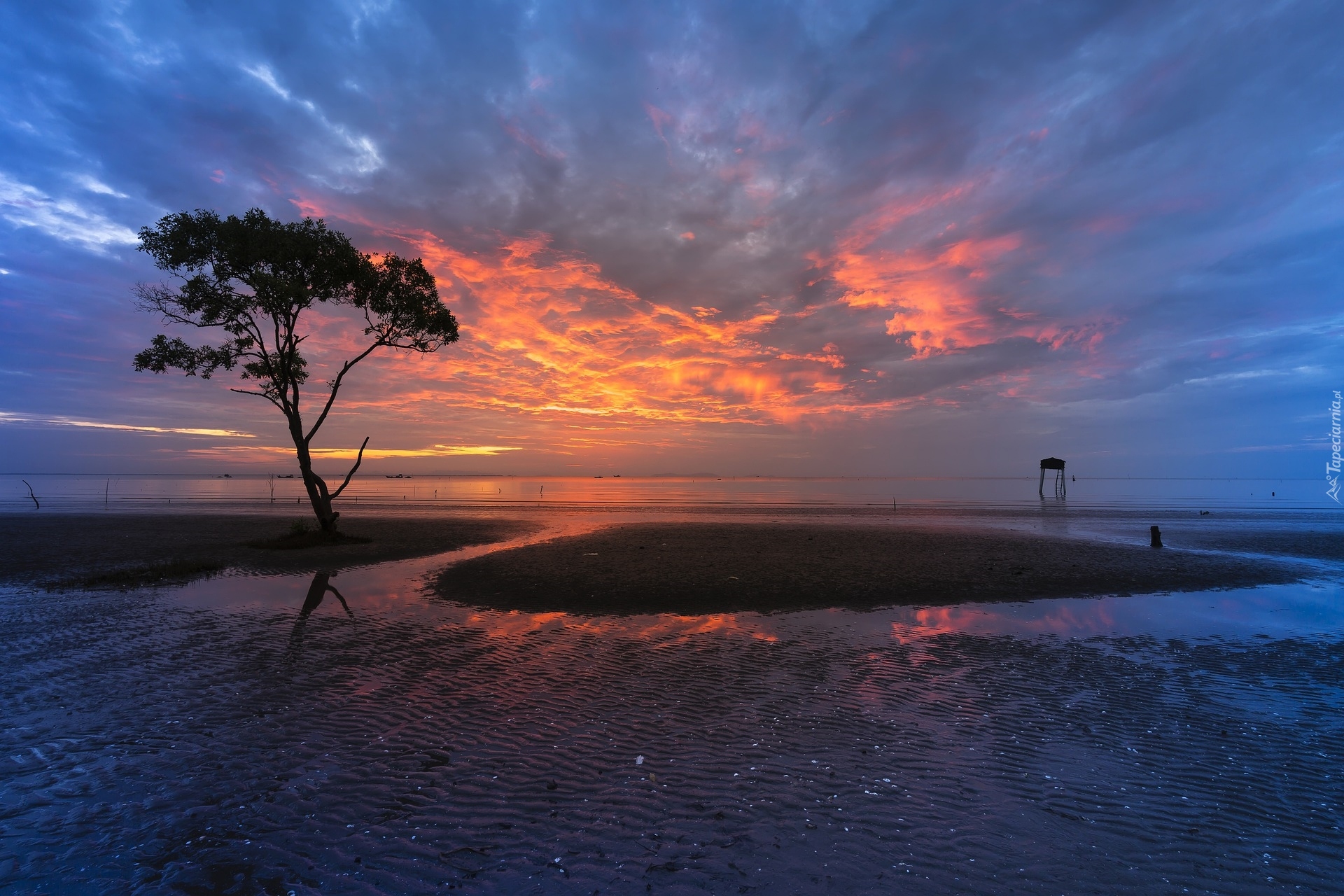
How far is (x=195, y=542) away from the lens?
89.6 ft

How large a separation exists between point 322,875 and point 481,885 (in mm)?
1295

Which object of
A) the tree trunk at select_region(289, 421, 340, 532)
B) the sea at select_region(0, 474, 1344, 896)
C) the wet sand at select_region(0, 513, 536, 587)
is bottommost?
the wet sand at select_region(0, 513, 536, 587)

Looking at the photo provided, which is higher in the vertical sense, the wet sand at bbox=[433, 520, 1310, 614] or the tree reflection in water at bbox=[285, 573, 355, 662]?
the wet sand at bbox=[433, 520, 1310, 614]

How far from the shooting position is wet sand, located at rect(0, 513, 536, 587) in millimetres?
20172

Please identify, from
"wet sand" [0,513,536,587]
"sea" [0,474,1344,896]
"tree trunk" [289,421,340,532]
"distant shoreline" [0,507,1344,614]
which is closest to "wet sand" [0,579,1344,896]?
"sea" [0,474,1344,896]

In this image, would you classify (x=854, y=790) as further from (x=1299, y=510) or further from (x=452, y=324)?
(x=1299, y=510)

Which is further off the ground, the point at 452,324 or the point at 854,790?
the point at 452,324

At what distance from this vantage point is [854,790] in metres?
5.84

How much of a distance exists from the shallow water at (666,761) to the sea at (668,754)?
0.04 metres

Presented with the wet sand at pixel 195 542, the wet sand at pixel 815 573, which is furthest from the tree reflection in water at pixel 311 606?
the wet sand at pixel 815 573

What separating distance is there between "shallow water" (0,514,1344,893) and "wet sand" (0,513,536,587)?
29.6ft

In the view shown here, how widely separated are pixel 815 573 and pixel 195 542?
28.9 meters

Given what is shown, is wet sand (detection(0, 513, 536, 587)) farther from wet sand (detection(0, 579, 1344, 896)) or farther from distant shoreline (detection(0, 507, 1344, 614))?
wet sand (detection(0, 579, 1344, 896))

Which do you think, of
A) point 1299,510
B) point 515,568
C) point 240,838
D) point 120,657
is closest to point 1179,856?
point 240,838
